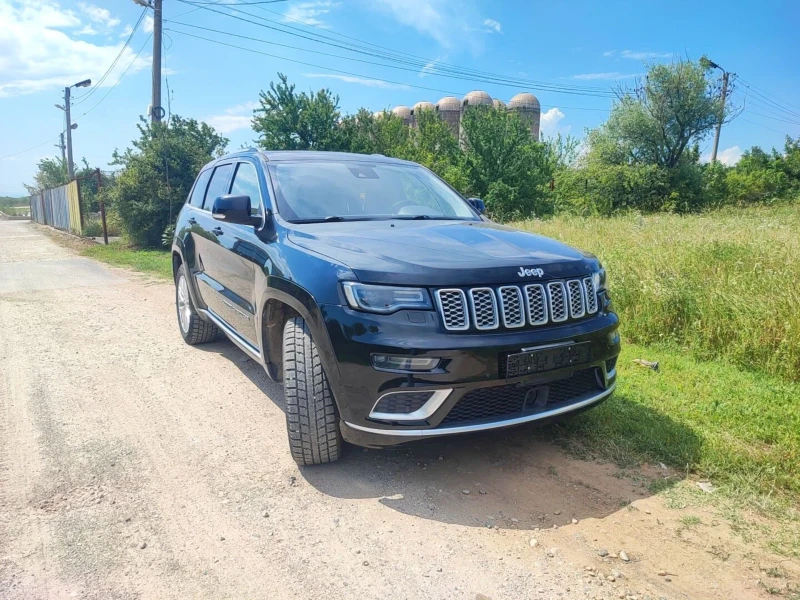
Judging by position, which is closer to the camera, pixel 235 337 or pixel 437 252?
pixel 437 252

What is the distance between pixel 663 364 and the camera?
4871mm

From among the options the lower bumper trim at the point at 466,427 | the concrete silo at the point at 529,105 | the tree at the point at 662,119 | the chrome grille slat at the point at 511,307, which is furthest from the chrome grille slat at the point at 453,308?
the concrete silo at the point at 529,105

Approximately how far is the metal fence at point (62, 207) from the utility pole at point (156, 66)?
6.53 m

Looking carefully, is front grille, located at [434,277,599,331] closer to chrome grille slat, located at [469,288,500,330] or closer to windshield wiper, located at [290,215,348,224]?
chrome grille slat, located at [469,288,500,330]

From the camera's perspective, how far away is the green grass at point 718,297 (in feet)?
15.2

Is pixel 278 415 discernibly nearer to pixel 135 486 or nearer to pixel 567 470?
pixel 135 486

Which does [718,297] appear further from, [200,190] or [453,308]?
[200,190]

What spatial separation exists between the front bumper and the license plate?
31mm

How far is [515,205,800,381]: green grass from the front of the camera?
183 inches

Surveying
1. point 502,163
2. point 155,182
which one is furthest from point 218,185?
point 502,163

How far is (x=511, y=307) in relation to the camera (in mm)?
2756

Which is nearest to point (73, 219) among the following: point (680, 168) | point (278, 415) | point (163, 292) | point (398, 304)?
point (163, 292)

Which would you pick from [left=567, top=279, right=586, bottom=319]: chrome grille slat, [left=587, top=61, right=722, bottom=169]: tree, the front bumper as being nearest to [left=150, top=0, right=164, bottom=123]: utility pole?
the front bumper

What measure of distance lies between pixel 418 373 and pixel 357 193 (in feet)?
5.86
